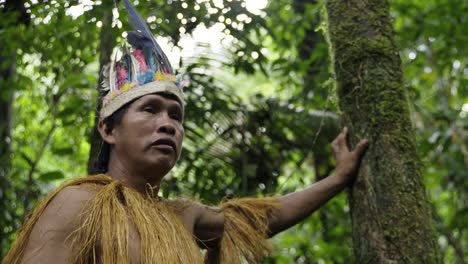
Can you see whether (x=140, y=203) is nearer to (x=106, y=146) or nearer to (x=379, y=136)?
(x=106, y=146)

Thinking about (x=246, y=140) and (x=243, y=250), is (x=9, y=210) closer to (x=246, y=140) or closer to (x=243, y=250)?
(x=246, y=140)

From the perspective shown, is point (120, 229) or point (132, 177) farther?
point (132, 177)

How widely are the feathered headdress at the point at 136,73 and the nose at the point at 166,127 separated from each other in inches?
6.2

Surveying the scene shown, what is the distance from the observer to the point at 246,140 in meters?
4.99

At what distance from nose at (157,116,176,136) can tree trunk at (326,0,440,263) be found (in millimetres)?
993

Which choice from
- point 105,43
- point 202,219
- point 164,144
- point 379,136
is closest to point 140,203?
point 164,144

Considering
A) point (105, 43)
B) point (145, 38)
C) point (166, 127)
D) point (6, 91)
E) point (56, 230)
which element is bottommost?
point (56, 230)

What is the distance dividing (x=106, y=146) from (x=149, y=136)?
1.01 ft

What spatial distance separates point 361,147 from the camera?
317 centimetres

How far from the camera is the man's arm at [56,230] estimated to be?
236 cm

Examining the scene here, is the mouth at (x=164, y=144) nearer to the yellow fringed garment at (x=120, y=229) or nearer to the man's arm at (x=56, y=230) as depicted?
the yellow fringed garment at (x=120, y=229)

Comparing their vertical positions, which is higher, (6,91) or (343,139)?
(6,91)

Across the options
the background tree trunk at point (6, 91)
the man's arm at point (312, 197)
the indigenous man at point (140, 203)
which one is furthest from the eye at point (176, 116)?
the background tree trunk at point (6, 91)

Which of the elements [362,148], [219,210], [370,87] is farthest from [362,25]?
[219,210]
